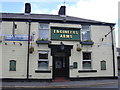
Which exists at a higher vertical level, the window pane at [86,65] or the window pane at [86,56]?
the window pane at [86,56]

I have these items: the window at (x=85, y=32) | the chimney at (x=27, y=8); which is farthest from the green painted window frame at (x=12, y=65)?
the window at (x=85, y=32)

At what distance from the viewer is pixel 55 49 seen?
12156 millimetres

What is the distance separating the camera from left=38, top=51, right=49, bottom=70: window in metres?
12.1

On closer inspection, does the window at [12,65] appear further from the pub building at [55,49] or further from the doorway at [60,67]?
the doorway at [60,67]

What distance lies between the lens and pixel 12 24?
12.2 m

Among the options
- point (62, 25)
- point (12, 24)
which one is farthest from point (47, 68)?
point (12, 24)

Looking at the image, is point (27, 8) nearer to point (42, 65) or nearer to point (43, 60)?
point (43, 60)

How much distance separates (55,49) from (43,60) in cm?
148

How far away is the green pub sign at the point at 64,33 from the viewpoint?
40.8 ft

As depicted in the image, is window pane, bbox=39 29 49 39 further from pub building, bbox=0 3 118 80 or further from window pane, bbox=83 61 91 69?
window pane, bbox=83 61 91 69

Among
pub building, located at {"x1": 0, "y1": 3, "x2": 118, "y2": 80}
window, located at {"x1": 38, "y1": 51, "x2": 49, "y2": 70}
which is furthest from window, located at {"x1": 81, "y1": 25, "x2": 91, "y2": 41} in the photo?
window, located at {"x1": 38, "y1": 51, "x2": 49, "y2": 70}

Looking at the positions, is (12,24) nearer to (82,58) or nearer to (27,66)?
(27,66)

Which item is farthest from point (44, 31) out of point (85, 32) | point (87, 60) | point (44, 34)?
point (87, 60)

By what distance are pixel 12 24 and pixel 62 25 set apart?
463cm
